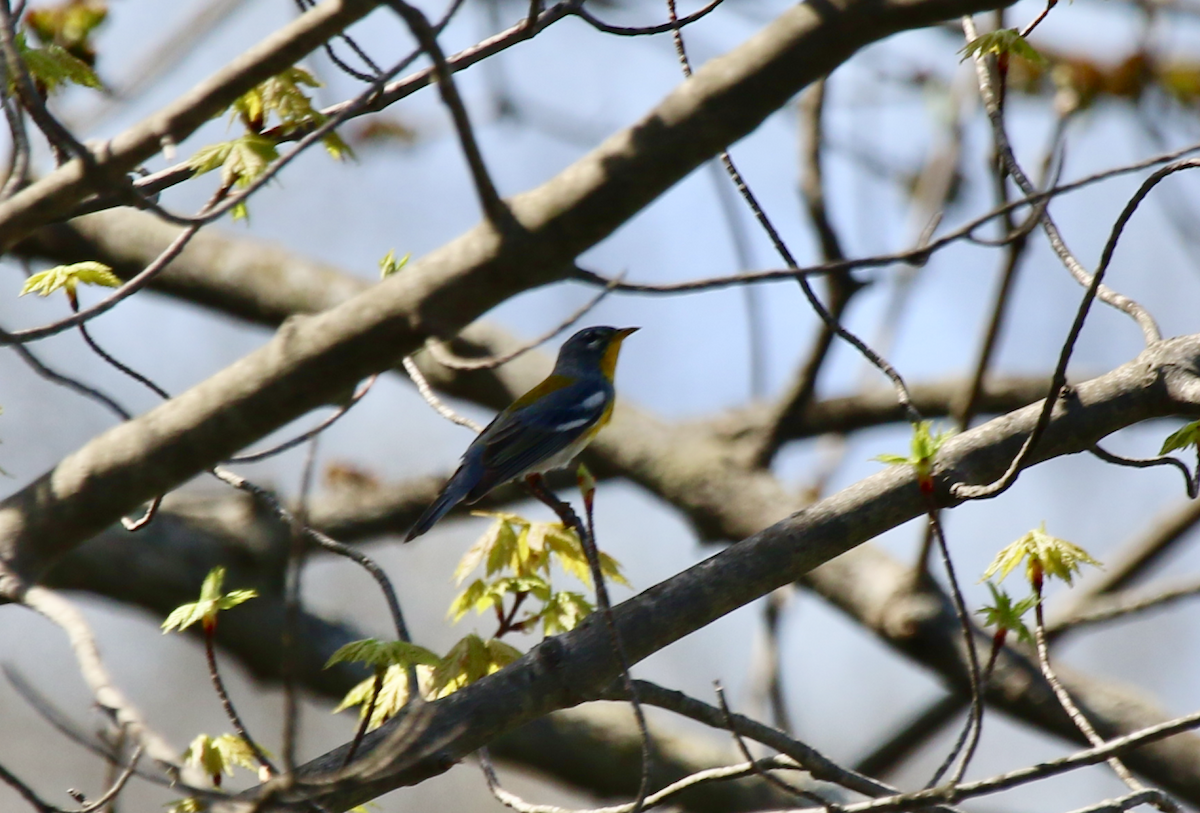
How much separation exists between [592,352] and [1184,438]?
392 cm

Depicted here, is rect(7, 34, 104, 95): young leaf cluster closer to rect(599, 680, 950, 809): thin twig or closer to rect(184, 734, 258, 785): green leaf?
rect(184, 734, 258, 785): green leaf

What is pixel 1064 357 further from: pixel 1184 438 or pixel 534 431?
pixel 534 431

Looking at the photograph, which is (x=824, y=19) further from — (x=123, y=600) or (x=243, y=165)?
(x=123, y=600)

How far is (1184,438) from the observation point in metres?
2.62

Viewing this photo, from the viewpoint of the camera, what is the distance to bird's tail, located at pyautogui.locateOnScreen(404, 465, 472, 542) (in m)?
4.65

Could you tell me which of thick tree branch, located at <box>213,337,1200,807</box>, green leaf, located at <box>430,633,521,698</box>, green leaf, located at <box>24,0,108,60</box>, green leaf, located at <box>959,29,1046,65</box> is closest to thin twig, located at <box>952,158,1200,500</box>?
thick tree branch, located at <box>213,337,1200,807</box>

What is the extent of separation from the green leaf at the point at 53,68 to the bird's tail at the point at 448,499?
2210mm

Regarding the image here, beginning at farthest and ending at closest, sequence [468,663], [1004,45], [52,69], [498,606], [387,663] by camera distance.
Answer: [498,606] → [468,663] → [1004,45] → [52,69] → [387,663]

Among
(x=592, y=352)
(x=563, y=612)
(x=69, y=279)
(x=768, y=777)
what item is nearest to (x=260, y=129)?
(x=69, y=279)

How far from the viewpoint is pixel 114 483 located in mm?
1990

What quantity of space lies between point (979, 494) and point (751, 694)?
387 cm

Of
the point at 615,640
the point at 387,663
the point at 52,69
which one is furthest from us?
the point at 52,69

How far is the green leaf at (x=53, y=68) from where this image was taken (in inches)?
110

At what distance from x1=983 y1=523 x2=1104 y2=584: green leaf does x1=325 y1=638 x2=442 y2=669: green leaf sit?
4.71 ft
